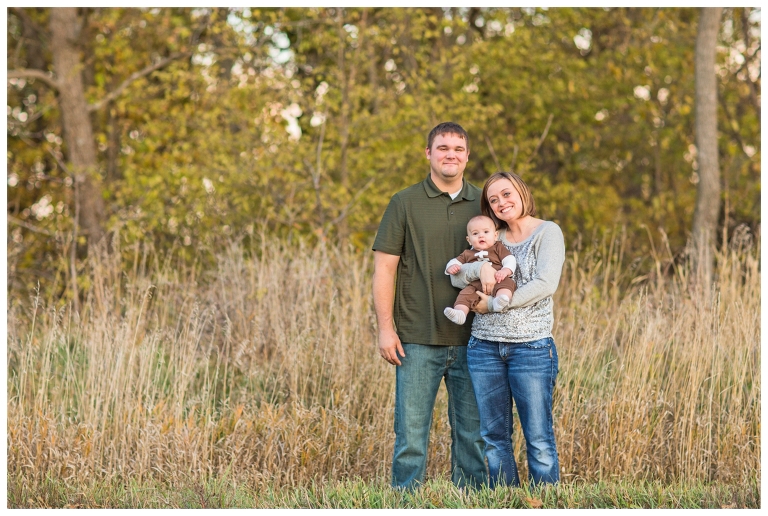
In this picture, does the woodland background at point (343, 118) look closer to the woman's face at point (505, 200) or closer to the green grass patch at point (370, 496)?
the green grass patch at point (370, 496)

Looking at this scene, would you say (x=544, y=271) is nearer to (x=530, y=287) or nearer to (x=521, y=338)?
(x=530, y=287)

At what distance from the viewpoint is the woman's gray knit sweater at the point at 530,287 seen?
350cm

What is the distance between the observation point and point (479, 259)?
365 cm

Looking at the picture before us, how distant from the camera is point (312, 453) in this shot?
4695mm

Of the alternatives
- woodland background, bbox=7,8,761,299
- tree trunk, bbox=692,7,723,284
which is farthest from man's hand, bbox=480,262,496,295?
tree trunk, bbox=692,7,723,284

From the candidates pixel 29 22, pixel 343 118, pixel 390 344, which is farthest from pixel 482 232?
pixel 29 22

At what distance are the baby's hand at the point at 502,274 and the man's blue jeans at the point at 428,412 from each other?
1.73 feet

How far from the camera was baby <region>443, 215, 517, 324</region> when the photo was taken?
3520 mm

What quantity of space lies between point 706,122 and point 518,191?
6078 millimetres

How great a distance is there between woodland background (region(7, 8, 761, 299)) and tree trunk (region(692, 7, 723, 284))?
1.31 feet

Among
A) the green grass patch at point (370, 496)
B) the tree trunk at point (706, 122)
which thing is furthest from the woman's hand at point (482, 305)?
the tree trunk at point (706, 122)

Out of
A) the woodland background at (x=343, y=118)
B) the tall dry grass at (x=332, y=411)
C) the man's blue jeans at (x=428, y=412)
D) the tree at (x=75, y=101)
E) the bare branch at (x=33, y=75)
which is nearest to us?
the man's blue jeans at (x=428, y=412)
